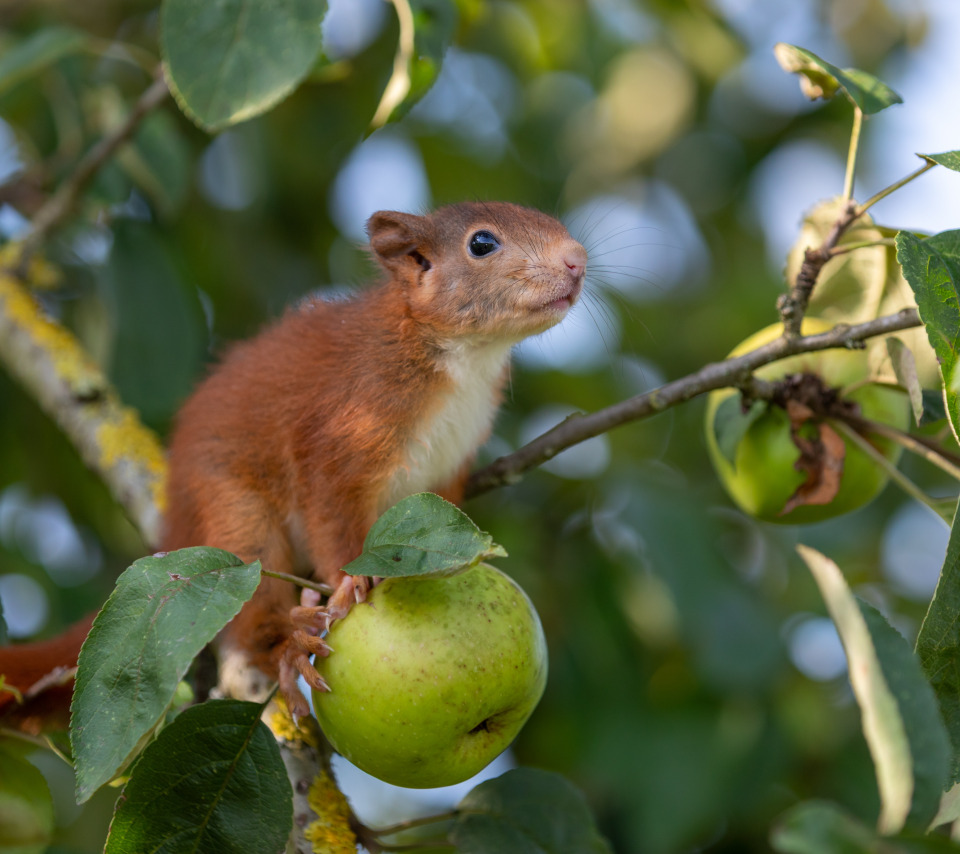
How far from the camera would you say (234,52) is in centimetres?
255

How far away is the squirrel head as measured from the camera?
2.85 m

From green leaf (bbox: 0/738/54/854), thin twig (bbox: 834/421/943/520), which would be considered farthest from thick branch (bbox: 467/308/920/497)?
green leaf (bbox: 0/738/54/854)

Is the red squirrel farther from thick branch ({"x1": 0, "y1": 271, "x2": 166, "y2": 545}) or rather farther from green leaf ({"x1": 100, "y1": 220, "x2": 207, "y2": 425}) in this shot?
green leaf ({"x1": 100, "y1": 220, "x2": 207, "y2": 425})

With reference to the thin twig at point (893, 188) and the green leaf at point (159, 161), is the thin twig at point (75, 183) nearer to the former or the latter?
the green leaf at point (159, 161)

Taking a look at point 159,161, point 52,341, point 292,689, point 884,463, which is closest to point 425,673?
point 292,689

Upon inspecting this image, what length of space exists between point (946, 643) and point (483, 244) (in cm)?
176

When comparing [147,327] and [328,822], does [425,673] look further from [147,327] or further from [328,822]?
[147,327]

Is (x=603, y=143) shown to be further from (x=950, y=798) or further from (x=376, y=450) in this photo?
(x=950, y=798)

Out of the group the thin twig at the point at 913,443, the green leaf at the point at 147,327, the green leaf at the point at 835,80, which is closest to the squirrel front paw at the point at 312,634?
the thin twig at the point at 913,443

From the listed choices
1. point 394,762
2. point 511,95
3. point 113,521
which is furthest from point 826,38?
point 394,762

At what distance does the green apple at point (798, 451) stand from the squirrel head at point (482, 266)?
579mm

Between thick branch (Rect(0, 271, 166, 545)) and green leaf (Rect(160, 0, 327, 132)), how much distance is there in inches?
51.9

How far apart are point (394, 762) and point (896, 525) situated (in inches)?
139

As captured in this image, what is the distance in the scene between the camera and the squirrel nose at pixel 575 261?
112 inches
